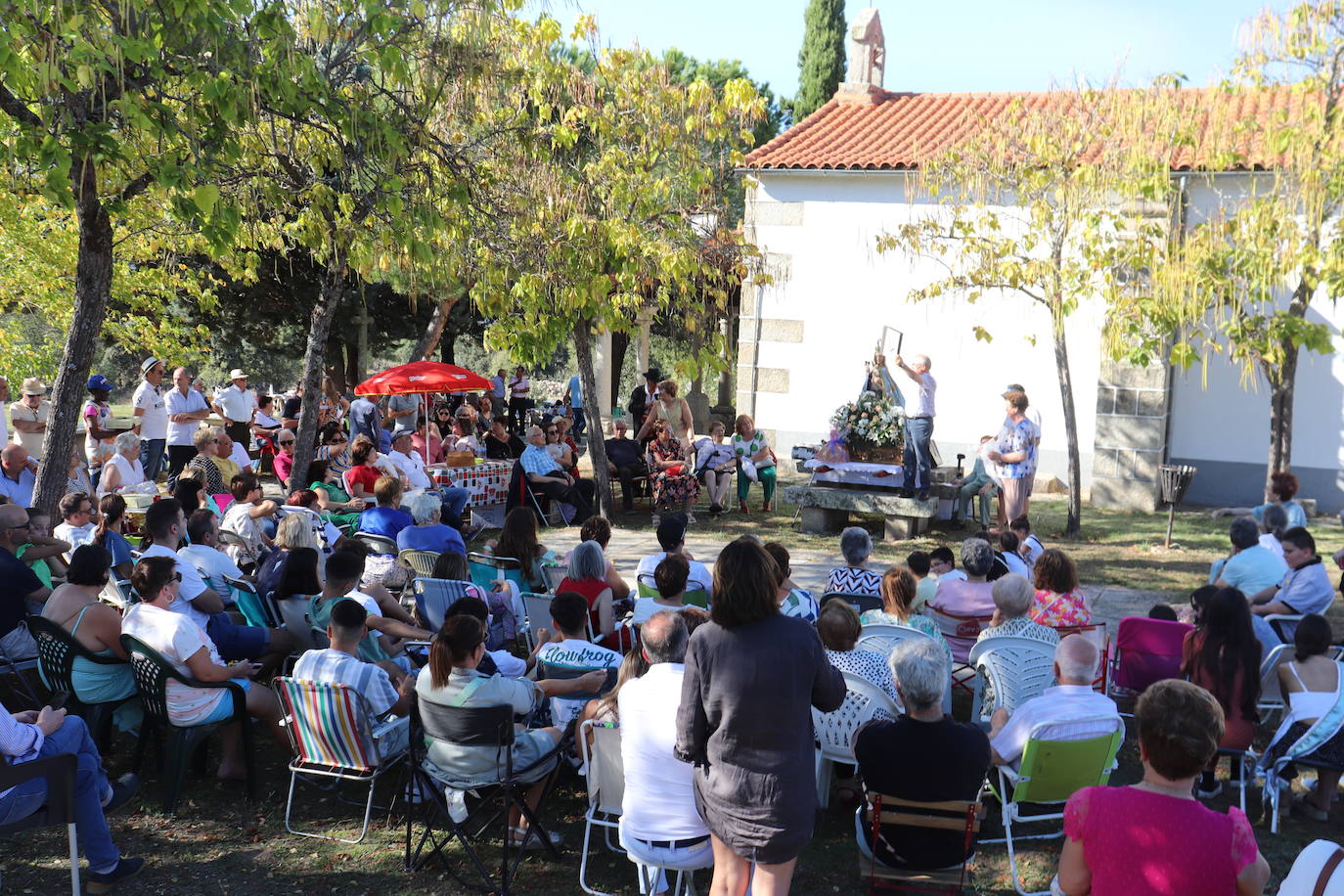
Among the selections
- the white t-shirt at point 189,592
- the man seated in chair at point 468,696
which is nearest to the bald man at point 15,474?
the white t-shirt at point 189,592

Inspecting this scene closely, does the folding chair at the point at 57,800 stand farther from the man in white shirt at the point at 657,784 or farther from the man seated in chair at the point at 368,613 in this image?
the man in white shirt at the point at 657,784

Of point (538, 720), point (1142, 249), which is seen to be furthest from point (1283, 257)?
point (538, 720)

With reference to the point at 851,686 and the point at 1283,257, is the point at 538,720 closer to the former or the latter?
the point at 851,686

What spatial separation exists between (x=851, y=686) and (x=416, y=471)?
677 cm

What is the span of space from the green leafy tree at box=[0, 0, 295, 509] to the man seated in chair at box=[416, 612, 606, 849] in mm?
2635

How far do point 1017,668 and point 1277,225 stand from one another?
7208 mm

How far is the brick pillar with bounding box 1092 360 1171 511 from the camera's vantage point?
14.6 m

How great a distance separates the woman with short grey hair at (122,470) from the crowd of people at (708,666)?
2.54ft

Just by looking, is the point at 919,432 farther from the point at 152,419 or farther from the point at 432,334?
the point at 432,334

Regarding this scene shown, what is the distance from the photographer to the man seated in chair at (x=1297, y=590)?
662cm

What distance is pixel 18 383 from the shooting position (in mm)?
15281

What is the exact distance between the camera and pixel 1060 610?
5.97m

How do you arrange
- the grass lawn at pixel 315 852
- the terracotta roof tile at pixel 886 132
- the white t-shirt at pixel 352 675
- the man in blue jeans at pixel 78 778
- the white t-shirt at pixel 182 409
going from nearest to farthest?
the man in blue jeans at pixel 78 778 < the grass lawn at pixel 315 852 < the white t-shirt at pixel 352 675 < the white t-shirt at pixel 182 409 < the terracotta roof tile at pixel 886 132

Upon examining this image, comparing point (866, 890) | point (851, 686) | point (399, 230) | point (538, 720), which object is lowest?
point (866, 890)
